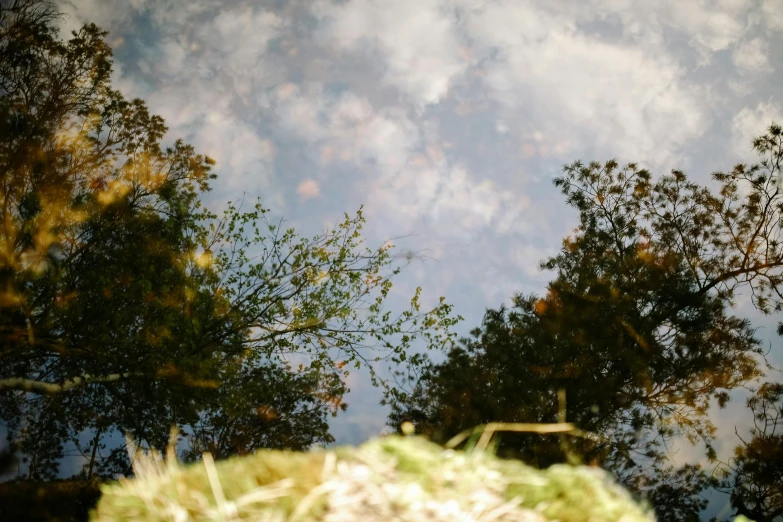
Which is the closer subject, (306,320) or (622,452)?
(622,452)

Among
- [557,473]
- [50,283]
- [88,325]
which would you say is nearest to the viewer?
[557,473]

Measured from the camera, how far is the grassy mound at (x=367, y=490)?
1.14m

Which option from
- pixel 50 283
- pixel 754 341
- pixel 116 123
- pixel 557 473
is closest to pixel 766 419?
pixel 754 341

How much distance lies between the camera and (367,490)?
47.9 inches

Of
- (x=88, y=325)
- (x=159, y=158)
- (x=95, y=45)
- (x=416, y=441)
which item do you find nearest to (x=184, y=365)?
(x=88, y=325)

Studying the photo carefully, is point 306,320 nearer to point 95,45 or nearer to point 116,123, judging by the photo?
point 116,123

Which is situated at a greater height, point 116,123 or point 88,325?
point 116,123

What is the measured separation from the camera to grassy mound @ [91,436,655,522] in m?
1.14

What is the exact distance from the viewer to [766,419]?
788cm

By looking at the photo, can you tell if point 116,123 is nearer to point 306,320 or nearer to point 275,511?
point 306,320

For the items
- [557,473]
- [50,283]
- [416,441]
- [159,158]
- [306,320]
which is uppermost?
[159,158]

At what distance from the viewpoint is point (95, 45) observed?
8414mm

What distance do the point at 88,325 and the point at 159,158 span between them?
3651mm

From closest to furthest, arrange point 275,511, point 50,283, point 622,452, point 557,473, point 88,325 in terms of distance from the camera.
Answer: point 275,511
point 557,473
point 50,283
point 88,325
point 622,452
